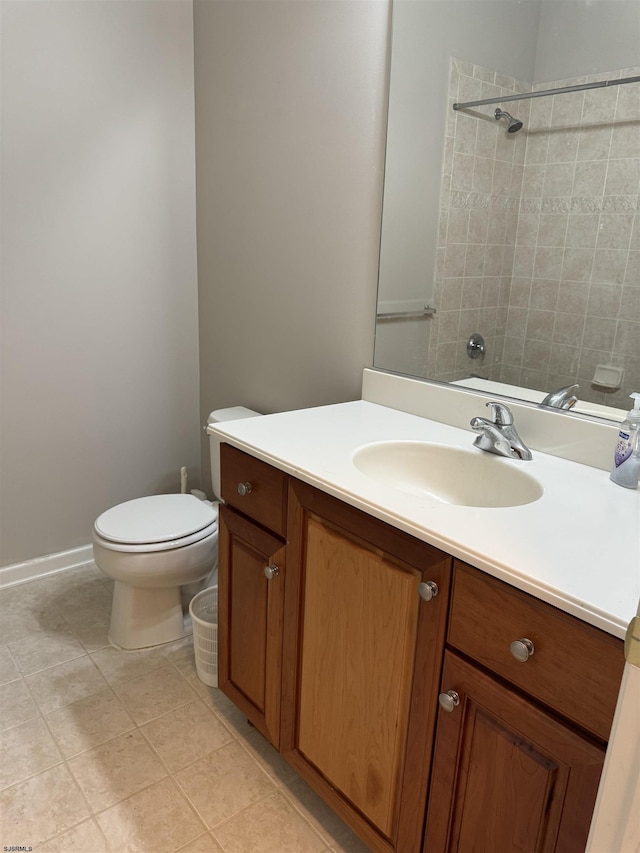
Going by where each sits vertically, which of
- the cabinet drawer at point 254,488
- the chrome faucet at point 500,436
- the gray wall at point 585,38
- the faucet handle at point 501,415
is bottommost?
the cabinet drawer at point 254,488

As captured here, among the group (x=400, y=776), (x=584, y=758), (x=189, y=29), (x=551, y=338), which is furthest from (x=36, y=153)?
(x=584, y=758)

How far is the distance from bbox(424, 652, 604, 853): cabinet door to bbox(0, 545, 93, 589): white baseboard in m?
1.84

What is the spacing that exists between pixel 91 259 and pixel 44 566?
3.87 feet

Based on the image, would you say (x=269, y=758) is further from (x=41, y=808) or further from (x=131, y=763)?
(x=41, y=808)

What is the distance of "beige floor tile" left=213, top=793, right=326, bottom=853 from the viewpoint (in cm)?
147

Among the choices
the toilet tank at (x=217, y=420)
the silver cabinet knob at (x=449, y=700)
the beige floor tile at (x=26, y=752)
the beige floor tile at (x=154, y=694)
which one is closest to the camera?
the silver cabinet knob at (x=449, y=700)

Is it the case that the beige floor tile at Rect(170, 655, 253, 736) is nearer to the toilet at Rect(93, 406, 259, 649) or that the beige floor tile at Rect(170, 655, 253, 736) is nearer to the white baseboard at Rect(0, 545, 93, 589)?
the toilet at Rect(93, 406, 259, 649)

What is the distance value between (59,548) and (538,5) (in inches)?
93.0

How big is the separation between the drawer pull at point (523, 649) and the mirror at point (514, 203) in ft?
2.25

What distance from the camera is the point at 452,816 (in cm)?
113

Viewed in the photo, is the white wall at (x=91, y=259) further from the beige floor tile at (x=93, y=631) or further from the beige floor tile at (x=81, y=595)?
the beige floor tile at (x=93, y=631)

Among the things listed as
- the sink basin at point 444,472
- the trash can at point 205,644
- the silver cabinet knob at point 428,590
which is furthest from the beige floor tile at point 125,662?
the silver cabinet knob at point 428,590

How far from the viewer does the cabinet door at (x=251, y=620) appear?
1533mm

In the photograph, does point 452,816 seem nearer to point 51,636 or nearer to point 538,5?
point 51,636
